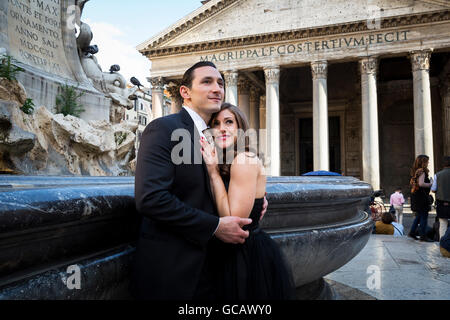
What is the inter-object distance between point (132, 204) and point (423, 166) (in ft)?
22.8

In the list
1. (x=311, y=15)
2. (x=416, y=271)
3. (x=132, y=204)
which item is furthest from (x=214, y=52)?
(x=132, y=204)

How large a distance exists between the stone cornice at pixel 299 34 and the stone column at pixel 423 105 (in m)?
1.84

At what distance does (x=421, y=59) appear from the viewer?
19.2m

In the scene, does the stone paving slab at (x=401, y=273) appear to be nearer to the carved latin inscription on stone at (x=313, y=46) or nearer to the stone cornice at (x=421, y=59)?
the stone cornice at (x=421, y=59)

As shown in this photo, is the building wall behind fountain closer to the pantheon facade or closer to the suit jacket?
the suit jacket

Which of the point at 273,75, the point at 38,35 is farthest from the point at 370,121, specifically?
the point at 38,35

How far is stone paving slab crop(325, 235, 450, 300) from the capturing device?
308cm

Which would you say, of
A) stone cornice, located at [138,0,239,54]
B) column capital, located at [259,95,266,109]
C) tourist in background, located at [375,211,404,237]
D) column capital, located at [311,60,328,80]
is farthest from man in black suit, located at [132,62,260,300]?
column capital, located at [259,95,266,109]

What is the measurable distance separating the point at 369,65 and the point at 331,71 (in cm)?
730

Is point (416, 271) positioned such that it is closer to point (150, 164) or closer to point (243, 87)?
point (150, 164)

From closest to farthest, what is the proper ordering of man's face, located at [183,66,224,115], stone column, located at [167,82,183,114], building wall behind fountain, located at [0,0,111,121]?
man's face, located at [183,66,224,115]
building wall behind fountain, located at [0,0,111,121]
stone column, located at [167,82,183,114]

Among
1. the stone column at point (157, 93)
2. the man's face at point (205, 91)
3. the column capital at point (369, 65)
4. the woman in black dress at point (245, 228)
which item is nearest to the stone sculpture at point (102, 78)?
the man's face at point (205, 91)

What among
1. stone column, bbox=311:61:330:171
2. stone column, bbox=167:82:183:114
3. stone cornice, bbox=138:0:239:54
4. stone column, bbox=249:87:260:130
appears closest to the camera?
stone column, bbox=311:61:330:171

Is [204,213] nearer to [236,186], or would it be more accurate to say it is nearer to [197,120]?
→ [236,186]
